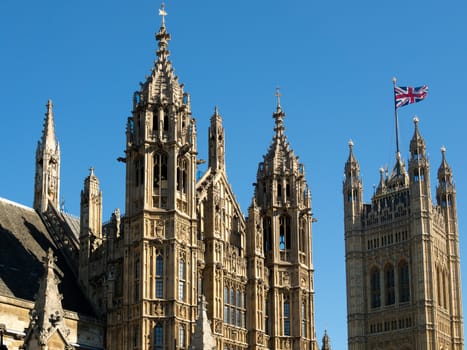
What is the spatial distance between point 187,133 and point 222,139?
7249 millimetres

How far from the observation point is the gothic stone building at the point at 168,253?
56625 millimetres

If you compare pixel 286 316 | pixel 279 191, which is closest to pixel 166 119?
pixel 279 191

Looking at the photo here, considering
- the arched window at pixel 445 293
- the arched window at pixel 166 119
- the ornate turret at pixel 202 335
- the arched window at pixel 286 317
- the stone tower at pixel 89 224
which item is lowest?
the ornate turret at pixel 202 335

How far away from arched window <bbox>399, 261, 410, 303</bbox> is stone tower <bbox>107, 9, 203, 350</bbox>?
346 feet

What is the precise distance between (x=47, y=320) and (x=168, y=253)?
9.01 meters

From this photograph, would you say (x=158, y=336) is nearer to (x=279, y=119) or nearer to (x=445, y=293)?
(x=279, y=119)

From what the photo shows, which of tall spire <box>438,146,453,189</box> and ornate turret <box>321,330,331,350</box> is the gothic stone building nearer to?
ornate turret <box>321,330,331,350</box>

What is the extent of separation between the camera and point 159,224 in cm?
5841

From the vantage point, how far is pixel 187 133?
61.2 m

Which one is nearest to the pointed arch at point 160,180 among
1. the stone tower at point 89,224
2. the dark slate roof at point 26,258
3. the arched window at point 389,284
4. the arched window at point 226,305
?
the stone tower at point 89,224

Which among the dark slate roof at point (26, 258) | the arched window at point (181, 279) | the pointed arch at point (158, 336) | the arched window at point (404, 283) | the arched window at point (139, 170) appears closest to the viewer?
the pointed arch at point (158, 336)

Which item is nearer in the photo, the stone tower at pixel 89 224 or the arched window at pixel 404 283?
the stone tower at pixel 89 224

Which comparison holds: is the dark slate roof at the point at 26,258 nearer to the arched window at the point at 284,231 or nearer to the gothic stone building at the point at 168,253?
the gothic stone building at the point at 168,253

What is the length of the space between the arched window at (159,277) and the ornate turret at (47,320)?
22.0 ft
